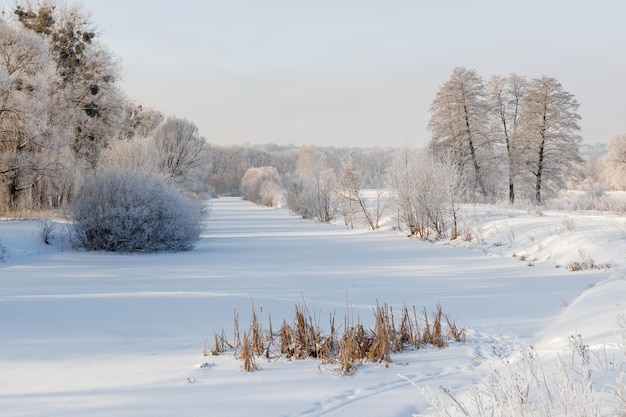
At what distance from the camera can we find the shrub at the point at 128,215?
17000 mm

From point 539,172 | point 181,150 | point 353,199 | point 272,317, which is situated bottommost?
point 272,317

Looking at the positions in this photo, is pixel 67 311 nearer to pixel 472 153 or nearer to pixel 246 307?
pixel 246 307

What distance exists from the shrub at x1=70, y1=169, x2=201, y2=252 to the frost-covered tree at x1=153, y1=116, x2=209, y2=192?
1168cm

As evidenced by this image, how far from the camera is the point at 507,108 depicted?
37500mm

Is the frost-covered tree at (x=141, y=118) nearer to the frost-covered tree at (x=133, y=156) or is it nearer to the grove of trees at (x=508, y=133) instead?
the frost-covered tree at (x=133, y=156)

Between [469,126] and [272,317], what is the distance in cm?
3142

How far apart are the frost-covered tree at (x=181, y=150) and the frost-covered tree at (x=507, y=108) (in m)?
20.7

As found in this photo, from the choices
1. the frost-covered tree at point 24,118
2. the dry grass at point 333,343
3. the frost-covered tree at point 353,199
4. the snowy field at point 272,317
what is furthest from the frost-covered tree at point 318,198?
the dry grass at point 333,343

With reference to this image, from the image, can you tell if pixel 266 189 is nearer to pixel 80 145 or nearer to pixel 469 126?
pixel 469 126

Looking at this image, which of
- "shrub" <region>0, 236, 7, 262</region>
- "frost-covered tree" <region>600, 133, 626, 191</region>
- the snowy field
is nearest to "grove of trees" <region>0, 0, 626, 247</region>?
"shrub" <region>0, 236, 7, 262</region>

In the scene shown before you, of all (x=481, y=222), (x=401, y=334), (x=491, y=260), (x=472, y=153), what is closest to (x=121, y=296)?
(x=401, y=334)

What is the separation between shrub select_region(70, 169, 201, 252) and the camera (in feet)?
55.8

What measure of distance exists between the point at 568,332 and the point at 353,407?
331 cm

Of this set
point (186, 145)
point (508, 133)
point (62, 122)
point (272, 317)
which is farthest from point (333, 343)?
point (508, 133)
